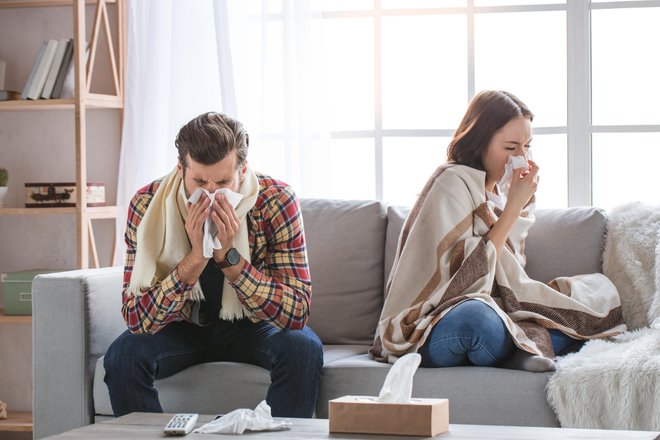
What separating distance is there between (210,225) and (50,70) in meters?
1.45

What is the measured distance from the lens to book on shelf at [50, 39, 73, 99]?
339cm

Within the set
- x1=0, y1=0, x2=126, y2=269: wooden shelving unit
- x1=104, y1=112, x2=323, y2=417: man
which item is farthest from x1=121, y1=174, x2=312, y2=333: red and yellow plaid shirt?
x1=0, y1=0, x2=126, y2=269: wooden shelving unit

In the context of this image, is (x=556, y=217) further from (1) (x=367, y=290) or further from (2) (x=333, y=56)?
(2) (x=333, y=56)

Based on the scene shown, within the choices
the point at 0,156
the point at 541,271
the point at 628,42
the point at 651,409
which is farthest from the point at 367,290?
the point at 0,156

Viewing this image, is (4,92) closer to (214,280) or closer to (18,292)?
(18,292)

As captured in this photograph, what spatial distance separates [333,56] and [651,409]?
6.23 feet

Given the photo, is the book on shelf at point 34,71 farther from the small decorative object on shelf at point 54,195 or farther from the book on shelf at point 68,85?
the small decorative object on shelf at point 54,195

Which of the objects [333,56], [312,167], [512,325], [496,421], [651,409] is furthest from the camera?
[333,56]

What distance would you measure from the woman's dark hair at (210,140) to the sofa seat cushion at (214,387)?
1.69 feet

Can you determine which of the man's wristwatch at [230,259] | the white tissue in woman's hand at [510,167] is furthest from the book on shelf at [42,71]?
the white tissue in woman's hand at [510,167]

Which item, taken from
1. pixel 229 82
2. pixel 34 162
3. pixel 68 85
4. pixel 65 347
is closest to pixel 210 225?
pixel 65 347

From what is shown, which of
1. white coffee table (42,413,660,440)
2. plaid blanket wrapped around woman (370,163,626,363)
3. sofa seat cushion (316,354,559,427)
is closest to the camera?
white coffee table (42,413,660,440)

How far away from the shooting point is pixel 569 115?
3285mm

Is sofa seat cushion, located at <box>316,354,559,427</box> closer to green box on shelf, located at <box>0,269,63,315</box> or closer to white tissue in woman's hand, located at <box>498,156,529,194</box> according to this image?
white tissue in woman's hand, located at <box>498,156,529,194</box>
